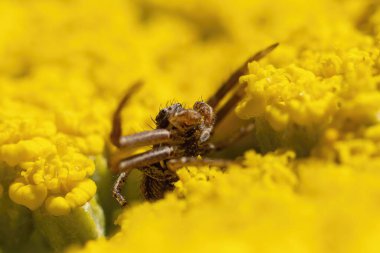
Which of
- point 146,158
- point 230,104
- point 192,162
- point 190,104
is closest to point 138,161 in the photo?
point 146,158

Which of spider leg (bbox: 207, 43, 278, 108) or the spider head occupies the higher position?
spider leg (bbox: 207, 43, 278, 108)

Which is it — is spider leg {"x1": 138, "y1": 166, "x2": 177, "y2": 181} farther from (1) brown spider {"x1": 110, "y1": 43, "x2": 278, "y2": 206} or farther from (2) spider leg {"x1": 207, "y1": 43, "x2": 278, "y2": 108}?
(2) spider leg {"x1": 207, "y1": 43, "x2": 278, "y2": 108}

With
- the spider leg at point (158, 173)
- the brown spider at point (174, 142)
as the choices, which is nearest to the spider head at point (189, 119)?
the brown spider at point (174, 142)

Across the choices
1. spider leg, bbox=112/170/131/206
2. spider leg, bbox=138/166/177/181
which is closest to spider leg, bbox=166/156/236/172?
spider leg, bbox=138/166/177/181

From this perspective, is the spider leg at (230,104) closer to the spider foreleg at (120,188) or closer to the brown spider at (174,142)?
the brown spider at (174,142)

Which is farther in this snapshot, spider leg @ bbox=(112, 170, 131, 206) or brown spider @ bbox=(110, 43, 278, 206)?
spider leg @ bbox=(112, 170, 131, 206)

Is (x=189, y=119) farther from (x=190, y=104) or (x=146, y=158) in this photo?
(x=190, y=104)

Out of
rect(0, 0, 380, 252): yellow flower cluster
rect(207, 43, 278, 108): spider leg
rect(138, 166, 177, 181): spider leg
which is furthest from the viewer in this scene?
rect(207, 43, 278, 108): spider leg
